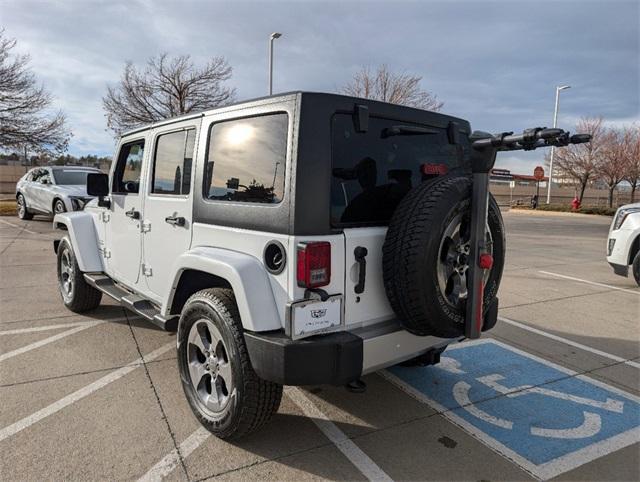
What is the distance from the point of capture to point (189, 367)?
9.95 feet

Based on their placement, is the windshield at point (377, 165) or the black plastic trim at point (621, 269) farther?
the black plastic trim at point (621, 269)

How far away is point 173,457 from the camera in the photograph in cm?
261

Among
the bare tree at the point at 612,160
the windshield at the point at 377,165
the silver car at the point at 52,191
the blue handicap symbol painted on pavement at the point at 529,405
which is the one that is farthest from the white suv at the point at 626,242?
the bare tree at the point at 612,160

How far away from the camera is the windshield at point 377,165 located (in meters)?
2.55

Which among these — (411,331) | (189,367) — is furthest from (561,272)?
(189,367)

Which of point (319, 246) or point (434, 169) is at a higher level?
point (434, 169)

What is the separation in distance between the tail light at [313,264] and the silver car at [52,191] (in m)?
11.6

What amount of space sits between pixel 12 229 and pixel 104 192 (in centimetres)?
1066

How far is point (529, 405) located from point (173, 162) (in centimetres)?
326

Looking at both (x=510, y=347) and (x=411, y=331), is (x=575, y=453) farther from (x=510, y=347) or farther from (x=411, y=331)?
(x=510, y=347)

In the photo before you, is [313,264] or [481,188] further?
[481,188]

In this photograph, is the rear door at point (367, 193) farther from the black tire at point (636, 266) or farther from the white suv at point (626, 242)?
the black tire at point (636, 266)

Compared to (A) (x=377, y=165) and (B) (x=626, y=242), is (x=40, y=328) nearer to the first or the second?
(A) (x=377, y=165)

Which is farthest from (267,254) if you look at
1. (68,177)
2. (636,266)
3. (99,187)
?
(68,177)
